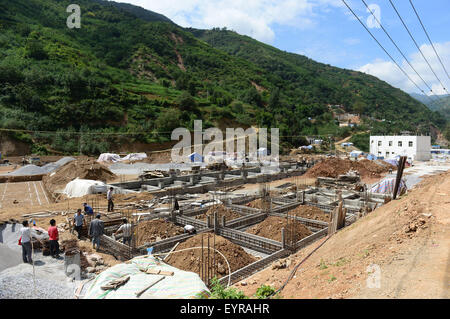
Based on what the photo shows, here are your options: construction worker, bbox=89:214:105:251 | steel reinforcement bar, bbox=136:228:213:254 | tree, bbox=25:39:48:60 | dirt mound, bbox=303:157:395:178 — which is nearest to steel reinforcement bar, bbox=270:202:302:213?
steel reinforcement bar, bbox=136:228:213:254

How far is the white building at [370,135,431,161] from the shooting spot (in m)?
45.9

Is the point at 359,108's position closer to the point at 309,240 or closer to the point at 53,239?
the point at 309,240

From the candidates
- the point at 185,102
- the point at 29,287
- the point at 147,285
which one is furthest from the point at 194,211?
the point at 185,102

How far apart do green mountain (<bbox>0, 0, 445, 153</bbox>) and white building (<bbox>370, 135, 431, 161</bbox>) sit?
14.6 meters

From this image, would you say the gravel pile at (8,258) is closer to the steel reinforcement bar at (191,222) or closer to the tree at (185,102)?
the steel reinforcement bar at (191,222)

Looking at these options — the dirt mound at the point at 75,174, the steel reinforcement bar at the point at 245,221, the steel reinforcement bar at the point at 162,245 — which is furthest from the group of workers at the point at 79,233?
the dirt mound at the point at 75,174

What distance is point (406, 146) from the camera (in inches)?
1855

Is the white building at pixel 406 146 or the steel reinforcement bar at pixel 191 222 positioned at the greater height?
the white building at pixel 406 146

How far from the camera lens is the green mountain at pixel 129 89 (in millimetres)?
37906

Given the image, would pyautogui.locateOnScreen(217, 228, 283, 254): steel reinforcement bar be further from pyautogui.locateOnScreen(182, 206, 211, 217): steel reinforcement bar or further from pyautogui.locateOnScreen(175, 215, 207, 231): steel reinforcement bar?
pyautogui.locateOnScreen(182, 206, 211, 217): steel reinforcement bar

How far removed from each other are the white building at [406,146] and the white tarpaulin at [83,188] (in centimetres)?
4556

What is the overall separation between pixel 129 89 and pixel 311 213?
45659 millimetres
